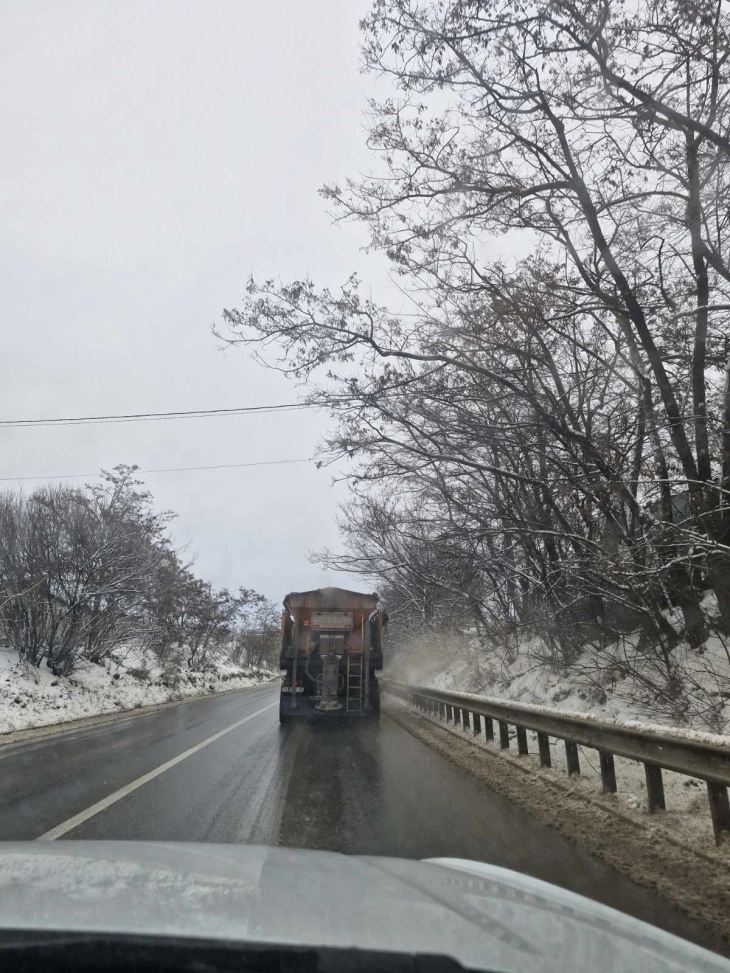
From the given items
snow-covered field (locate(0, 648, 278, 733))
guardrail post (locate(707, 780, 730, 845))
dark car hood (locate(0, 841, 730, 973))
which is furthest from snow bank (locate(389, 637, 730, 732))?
snow-covered field (locate(0, 648, 278, 733))

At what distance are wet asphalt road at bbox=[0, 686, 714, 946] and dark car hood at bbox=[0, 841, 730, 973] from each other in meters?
1.60

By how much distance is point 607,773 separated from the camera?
6.89 metres

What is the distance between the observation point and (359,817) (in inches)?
257

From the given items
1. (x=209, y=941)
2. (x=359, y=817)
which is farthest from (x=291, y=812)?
(x=209, y=941)

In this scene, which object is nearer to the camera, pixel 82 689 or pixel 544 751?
pixel 544 751

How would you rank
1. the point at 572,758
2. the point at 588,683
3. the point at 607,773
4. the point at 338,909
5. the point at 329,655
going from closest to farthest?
the point at 338,909, the point at 607,773, the point at 572,758, the point at 588,683, the point at 329,655

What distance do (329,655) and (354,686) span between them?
853 millimetres

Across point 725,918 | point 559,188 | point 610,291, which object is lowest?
point 725,918

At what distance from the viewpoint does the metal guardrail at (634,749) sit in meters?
5.12

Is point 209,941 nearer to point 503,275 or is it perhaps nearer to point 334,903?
point 334,903

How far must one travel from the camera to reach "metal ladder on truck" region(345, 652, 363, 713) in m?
15.7

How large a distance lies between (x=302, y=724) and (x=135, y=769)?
22.1 feet

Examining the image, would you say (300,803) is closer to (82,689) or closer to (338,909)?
(338,909)

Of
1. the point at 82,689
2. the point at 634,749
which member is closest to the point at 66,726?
the point at 82,689
